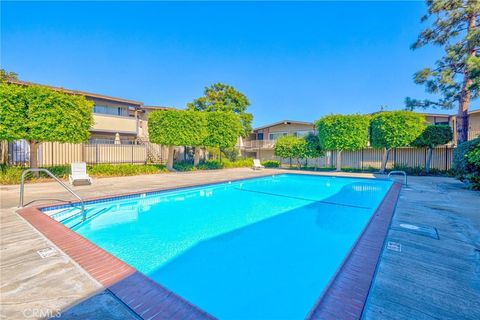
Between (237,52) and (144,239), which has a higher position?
(237,52)

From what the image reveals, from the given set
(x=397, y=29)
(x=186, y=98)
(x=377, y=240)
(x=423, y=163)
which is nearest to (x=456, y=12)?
(x=397, y=29)

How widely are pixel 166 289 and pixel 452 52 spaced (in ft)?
64.8

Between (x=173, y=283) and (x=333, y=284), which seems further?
(x=173, y=283)

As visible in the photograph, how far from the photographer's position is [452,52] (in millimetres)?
13875

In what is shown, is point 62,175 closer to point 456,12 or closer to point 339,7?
point 339,7

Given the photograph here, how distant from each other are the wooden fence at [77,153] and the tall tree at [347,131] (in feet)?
49.9

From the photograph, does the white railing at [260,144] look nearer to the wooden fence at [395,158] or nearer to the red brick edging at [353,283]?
the wooden fence at [395,158]

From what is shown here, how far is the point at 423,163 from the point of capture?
57.5 feet

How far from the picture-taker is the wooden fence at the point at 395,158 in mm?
16828

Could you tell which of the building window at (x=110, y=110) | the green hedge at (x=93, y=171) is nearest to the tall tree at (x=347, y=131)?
the green hedge at (x=93, y=171)

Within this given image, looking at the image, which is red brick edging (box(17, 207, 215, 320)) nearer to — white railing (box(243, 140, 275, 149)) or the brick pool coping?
the brick pool coping

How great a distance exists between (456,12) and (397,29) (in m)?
3.04

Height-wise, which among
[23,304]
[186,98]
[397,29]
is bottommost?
[23,304]

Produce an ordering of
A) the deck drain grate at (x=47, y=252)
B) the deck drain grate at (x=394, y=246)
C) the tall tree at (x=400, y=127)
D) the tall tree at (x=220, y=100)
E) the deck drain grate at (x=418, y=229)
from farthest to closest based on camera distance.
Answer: the tall tree at (x=220, y=100), the tall tree at (x=400, y=127), the deck drain grate at (x=418, y=229), the deck drain grate at (x=394, y=246), the deck drain grate at (x=47, y=252)
